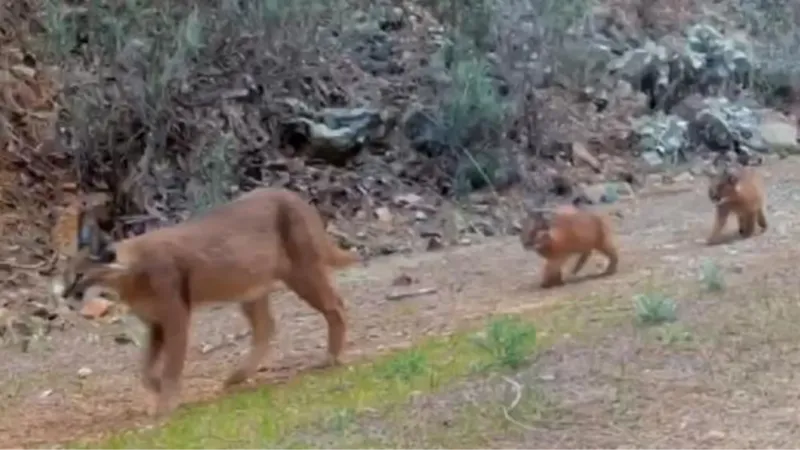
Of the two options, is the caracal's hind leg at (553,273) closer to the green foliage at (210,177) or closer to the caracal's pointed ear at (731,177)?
the caracal's pointed ear at (731,177)

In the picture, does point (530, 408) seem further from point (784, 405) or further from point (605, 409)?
point (784, 405)

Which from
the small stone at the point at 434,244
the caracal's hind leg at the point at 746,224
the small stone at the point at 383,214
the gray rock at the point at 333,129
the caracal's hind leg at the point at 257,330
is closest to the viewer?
the caracal's hind leg at the point at 257,330

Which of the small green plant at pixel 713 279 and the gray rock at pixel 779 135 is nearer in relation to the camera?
the small green plant at pixel 713 279

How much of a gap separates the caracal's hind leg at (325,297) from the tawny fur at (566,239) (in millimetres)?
2166

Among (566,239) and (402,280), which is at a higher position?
(566,239)

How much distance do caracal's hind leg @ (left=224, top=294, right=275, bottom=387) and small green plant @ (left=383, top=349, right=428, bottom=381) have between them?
1255 millimetres

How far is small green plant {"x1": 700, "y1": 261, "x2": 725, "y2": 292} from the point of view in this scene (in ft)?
27.5

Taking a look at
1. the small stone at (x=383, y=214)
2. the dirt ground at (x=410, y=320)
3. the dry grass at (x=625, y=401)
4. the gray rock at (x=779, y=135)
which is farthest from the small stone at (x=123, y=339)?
the gray rock at (x=779, y=135)

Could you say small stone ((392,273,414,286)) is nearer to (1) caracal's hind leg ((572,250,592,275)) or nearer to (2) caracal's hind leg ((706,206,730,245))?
(1) caracal's hind leg ((572,250,592,275))

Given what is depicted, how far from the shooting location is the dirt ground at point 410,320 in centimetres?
791

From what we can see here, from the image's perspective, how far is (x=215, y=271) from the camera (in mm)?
8211

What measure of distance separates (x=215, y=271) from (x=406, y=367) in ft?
4.35

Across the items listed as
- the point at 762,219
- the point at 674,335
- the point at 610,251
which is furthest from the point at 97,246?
the point at 762,219

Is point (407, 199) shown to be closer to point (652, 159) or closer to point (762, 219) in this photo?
point (652, 159)
